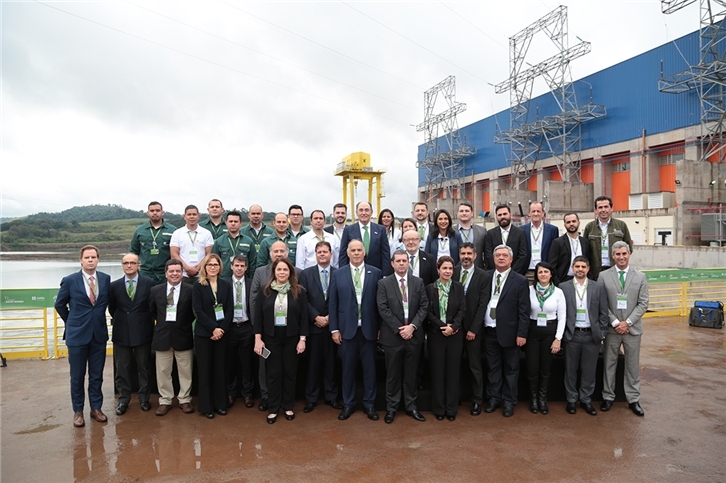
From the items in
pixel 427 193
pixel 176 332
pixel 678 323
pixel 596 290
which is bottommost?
pixel 678 323

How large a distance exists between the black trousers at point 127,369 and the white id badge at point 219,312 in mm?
882

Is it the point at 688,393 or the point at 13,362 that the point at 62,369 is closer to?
the point at 13,362

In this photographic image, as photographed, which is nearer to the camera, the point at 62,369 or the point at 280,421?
the point at 280,421

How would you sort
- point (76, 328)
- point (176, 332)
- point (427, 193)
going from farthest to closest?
point (427, 193), point (176, 332), point (76, 328)

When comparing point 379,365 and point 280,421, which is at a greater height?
point 379,365

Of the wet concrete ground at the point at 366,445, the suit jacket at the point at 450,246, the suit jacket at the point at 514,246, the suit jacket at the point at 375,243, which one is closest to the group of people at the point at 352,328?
the wet concrete ground at the point at 366,445

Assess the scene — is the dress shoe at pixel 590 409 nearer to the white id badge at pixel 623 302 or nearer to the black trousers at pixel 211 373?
the white id badge at pixel 623 302

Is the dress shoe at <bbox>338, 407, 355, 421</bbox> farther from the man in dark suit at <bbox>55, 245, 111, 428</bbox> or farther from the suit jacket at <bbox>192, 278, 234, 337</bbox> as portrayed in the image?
the man in dark suit at <bbox>55, 245, 111, 428</bbox>

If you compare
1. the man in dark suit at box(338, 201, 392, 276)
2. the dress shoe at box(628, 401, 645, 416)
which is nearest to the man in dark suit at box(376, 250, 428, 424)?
the man in dark suit at box(338, 201, 392, 276)

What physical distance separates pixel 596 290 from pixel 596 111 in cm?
2735

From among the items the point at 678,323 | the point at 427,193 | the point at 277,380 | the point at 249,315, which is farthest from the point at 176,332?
the point at 427,193

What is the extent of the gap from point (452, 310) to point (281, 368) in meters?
1.83

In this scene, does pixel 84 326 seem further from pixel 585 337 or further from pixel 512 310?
pixel 585 337

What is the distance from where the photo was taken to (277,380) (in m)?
4.50
